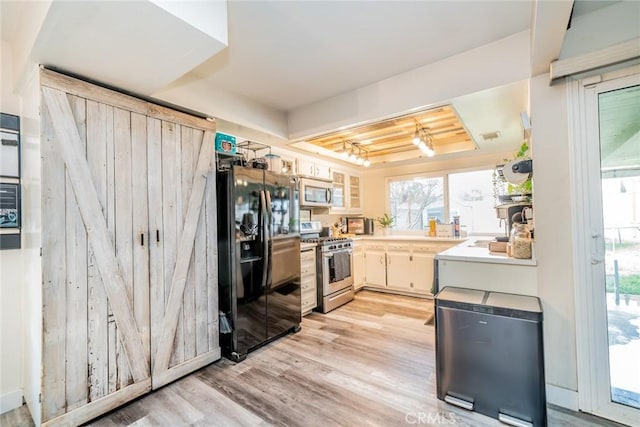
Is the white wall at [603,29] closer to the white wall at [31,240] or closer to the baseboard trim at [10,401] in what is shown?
the white wall at [31,240]

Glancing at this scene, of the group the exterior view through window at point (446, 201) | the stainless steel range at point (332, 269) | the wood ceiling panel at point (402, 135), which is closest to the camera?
the wood ceiling panel at point (402, 135)

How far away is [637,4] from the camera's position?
169 centimetres

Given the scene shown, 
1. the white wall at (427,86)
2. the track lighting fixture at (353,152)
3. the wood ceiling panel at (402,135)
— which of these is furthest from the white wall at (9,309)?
the track lighting fixture at (353,152)

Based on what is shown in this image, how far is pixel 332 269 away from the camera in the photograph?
3.81 metres

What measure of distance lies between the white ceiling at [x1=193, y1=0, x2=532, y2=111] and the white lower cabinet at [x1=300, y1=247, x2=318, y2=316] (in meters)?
2.04

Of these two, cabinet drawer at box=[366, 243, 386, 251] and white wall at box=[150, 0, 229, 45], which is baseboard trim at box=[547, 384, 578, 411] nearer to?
cabinet drawer at box=[366, 243, 386, 251]

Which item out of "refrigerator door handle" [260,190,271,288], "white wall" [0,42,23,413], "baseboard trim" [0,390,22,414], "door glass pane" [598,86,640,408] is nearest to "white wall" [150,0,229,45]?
"refrigerator door handle" [260,190,271,288]

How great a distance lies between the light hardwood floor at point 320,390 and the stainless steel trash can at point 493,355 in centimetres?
12

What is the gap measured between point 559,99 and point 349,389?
255cm

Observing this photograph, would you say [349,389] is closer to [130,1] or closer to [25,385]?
[25,385]

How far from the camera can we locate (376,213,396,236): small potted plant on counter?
205 inches

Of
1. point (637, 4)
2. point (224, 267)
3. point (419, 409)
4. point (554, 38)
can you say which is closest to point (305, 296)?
point (224, 267)

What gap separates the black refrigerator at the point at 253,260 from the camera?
2.53 m

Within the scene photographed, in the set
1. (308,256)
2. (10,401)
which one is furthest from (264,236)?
(10,401)
